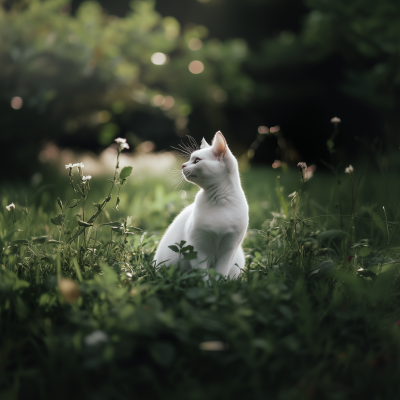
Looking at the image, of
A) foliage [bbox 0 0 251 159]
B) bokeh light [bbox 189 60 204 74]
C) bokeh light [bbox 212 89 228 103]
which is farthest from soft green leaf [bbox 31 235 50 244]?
bokeh light [bbox 212 89 228 103]

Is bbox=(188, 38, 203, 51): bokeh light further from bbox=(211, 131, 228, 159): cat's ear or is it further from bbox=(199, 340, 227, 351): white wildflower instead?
bbox=(199, 340, 227, 351): white wildflower

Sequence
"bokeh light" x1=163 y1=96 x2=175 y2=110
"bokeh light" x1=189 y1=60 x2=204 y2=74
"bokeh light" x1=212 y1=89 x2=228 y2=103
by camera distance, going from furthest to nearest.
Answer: "bokeh light" x1=212 y1=89 x2=228 y2=103 < "bokeh light" x1=189 y1=60 x2=204 y2=74 < "bokeh light" x1=163 y1=96 x2=175 y2=110

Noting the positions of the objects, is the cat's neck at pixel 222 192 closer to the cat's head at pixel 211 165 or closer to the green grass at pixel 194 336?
the cat's head at pixel 211 165

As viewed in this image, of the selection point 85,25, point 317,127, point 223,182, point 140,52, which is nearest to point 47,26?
point 85,25

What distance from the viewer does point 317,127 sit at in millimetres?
6898

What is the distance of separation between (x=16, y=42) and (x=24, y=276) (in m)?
2.83

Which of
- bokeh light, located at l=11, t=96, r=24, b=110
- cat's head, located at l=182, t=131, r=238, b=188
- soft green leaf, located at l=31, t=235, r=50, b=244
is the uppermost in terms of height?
bokeh light, located at l=11, t=96, r=24, b=110

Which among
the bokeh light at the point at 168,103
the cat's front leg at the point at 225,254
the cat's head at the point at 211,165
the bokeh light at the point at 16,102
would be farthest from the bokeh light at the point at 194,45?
the cat's front leg at the point at 225,254

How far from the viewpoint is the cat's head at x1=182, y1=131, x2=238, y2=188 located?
1.45 meters

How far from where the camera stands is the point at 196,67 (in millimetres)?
6000

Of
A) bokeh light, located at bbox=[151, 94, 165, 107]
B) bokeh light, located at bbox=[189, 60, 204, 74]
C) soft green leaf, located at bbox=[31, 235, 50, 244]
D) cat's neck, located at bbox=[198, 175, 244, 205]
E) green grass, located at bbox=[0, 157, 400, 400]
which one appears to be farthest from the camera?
bokeh light, located at bbox=[189, 60, 204, 74]

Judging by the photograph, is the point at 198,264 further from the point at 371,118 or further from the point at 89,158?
the point at 371,118

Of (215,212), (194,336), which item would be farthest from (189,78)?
(194,336)

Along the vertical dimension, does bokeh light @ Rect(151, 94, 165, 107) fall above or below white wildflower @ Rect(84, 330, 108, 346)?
above
